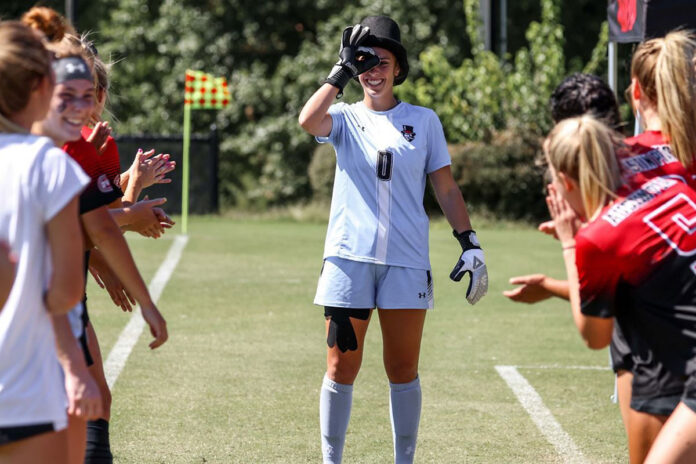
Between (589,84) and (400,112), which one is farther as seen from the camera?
(400,112)

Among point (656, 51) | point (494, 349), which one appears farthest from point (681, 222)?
point (494, 349)

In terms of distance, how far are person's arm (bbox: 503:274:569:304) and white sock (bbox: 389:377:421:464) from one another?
167 cm

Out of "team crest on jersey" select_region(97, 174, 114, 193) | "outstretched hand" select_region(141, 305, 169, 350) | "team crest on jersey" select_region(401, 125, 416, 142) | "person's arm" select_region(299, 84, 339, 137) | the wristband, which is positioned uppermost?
"person's arm" select_region(299, 84, 339, 137)

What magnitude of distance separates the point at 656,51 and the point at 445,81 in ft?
81.2

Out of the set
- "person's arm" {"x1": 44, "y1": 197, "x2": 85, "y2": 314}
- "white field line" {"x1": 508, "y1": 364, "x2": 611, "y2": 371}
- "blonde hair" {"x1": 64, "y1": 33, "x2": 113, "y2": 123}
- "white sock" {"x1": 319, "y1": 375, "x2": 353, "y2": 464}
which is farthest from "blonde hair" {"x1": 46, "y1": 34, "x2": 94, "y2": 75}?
"white field line" {"x1": 508, "y1": 364, "x2": 611, "y2": 371}

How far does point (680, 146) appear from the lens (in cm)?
386

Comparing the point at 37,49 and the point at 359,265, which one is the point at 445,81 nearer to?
the point at 359,265

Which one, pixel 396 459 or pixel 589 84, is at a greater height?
pixel 589 84

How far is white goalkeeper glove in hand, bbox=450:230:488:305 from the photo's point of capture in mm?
5664

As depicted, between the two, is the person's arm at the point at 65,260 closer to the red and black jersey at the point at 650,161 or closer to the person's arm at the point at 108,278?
the person's arm at the point at 108,278

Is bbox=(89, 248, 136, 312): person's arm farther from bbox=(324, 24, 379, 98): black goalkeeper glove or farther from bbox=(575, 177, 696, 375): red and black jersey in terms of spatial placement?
bbox=(575, 177, 696, 375): red and black jersey

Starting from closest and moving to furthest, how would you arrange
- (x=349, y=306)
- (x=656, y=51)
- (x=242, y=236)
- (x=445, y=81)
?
(x=656, y=51) < (x=349, y=306) < (x=242, y=236) < (x=445, y=81)

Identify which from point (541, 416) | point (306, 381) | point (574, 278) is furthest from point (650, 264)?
point (306, 381)

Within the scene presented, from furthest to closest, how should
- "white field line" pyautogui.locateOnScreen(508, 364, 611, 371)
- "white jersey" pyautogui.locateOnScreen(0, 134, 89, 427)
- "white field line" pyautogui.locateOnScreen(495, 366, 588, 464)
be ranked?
"white field line" pyautogui.locateOnScreen(508, 364, 611, 371) → "white field line" pyautogui.locateOnScreen(495, 366, 588, 464) → "white jersey" pyautogui.locateOnScreen(0, 134, 89, 427)
